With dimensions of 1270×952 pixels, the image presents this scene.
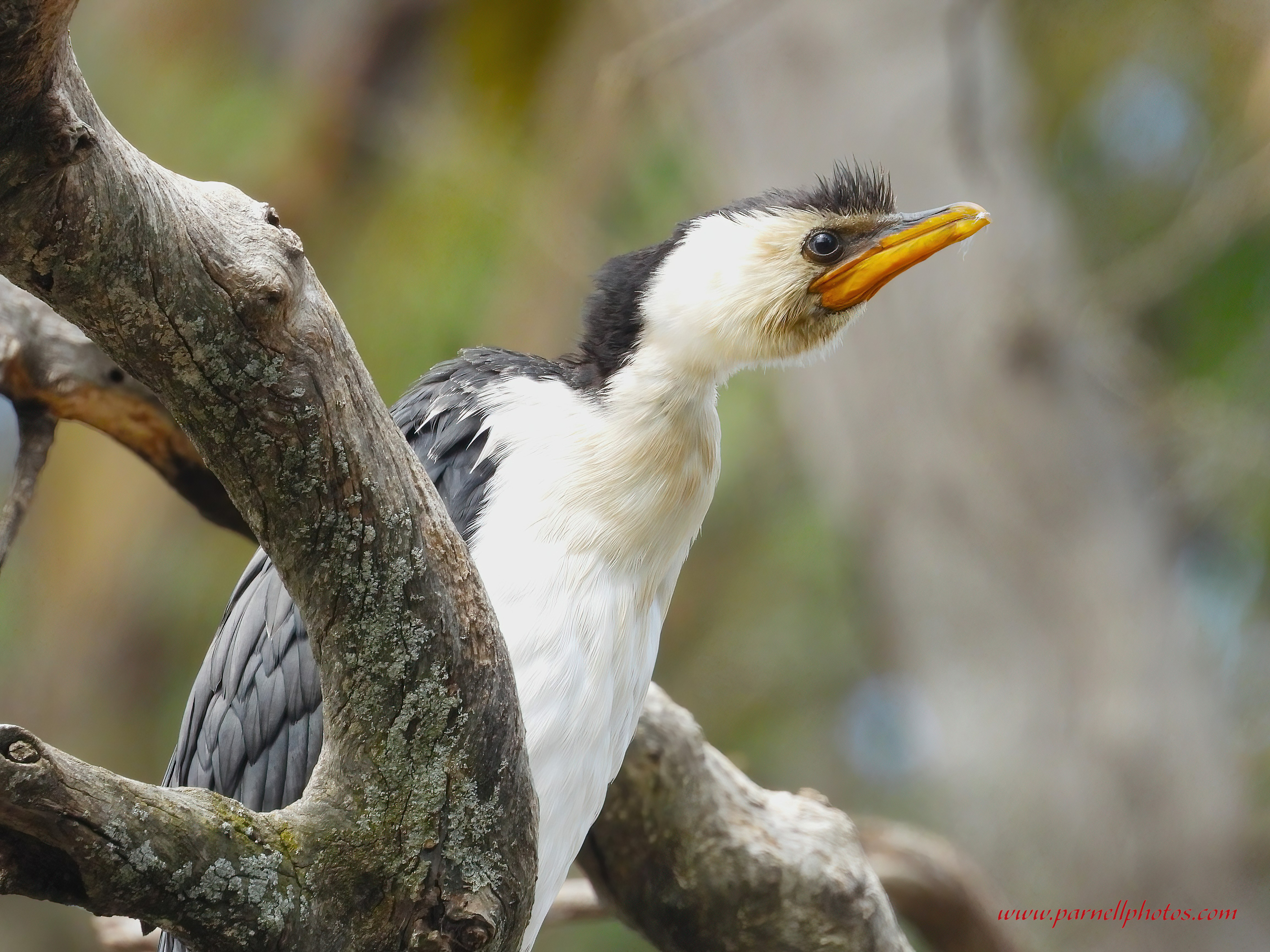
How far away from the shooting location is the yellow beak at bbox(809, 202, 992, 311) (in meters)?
2.61

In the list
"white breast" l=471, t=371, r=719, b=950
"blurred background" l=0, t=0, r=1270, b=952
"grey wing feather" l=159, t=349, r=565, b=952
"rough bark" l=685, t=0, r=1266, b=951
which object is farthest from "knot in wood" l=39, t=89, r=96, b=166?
"rough bark" l=685, t=0, r=1266, b=951

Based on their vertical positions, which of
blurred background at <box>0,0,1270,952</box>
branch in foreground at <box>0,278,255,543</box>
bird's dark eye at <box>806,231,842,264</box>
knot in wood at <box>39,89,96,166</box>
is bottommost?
knot in wood at <box>39,89,96,166</box>

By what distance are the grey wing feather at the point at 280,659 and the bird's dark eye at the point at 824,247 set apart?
590mm

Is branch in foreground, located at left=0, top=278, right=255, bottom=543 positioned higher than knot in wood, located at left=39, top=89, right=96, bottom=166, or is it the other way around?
branch in foreground, located at left=0, top=278, right=255, bottom=543

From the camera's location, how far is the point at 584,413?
2623 mm

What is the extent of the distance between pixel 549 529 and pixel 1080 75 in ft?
24.5

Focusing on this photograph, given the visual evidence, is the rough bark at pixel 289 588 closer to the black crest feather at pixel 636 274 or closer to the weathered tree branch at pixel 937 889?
the black crest feather at pixel 636 274

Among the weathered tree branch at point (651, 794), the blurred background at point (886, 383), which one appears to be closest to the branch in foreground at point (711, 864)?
the weathered tree branch at point (651, 794)

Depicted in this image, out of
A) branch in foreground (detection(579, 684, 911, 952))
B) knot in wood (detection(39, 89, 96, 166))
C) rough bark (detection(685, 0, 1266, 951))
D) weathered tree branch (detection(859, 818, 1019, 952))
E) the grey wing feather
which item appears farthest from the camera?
rough bark (detection(685, 0, 1266, 951))

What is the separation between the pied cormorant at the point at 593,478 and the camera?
8.05 feet

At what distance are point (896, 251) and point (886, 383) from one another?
12.0 ft

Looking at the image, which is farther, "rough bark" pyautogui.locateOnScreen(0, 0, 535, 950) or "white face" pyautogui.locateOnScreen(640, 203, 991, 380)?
"white face" pyautogui.locateOnScreen(640, 203, 991, 380)

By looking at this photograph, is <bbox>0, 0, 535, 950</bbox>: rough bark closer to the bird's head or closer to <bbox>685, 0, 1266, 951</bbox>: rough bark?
the bird's head

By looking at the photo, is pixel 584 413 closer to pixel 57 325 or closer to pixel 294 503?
pixel 294 503
